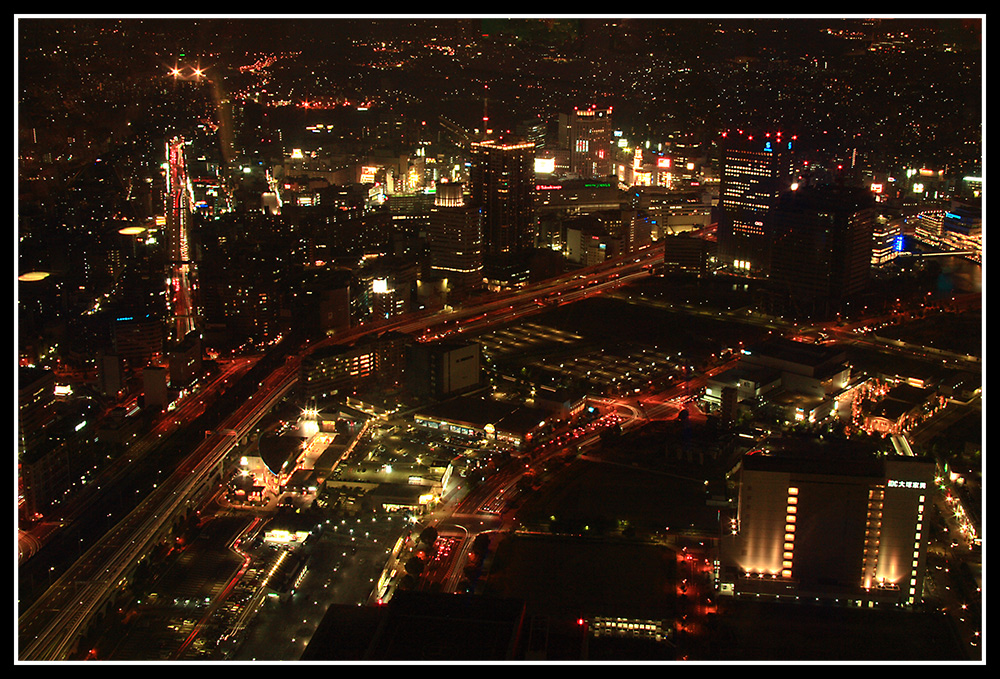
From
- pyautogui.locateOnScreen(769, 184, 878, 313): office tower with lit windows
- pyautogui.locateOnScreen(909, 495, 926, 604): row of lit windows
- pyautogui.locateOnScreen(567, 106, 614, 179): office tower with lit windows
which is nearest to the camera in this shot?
pyautogui.locateOnScreen(909, 495, 926, 604): row of lit windows

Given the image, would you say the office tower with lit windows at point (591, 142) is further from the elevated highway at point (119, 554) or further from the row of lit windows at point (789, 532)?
the row of lit windows at point (789, 532)

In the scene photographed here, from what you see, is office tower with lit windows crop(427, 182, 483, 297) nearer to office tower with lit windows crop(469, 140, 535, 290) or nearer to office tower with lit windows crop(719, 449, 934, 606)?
office tower with lit windows crop(469, 140, 535, 290)

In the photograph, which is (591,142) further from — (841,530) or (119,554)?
(119,554)

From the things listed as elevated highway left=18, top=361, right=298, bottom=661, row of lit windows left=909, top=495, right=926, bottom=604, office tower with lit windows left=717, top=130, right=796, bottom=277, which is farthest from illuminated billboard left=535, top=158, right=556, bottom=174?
row of lit windows left=909, top=495, right=926, bottom=604

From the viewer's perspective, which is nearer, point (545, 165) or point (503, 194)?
point (503, 194)

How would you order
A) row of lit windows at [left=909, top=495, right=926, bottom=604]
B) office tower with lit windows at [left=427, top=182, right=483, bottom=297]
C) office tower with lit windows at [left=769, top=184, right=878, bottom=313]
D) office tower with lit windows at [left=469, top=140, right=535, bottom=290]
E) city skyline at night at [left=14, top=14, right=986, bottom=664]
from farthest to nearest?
office tower with lit windows at [left=469, top=140, right=535, bottom=290] < office tower with lit windows at [left=427, top=182, right=483, bottom=297] < office tower with lit windows at [left=769, top=184, right=878, bottom=313] < row of lit windows at [left=909, top=495, right=926, bottom=604] < city skyline at night at [left=14, top=14, right=986, bottom=664]

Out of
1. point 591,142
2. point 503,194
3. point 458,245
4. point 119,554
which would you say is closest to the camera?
point 119,554

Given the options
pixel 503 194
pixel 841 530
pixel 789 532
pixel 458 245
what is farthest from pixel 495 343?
pixel 841 530

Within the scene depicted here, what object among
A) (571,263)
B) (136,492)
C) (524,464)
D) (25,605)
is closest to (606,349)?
(524,464)
